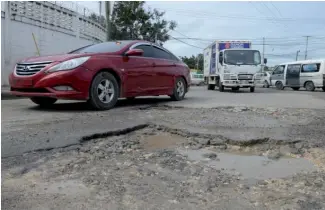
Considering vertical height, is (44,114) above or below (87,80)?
below

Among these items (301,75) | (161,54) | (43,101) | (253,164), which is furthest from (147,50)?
(301,75)

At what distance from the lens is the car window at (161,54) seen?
7.93 meters

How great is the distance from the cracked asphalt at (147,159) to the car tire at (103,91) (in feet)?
1.14

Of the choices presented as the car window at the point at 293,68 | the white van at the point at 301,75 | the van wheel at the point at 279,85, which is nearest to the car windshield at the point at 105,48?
the white van at the point at 301,75

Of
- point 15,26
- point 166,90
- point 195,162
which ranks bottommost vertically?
point 195,162

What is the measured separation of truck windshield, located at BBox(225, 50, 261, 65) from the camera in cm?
1584

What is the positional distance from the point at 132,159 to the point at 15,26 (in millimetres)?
13573

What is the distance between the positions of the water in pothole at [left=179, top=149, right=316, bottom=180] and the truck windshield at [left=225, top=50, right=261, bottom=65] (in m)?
12.5

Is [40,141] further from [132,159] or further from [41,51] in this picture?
[41,51]

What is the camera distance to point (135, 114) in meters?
5.93

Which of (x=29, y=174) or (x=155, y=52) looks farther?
(x=155, y=52)

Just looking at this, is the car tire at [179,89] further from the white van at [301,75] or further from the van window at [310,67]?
the van window at [310,67]

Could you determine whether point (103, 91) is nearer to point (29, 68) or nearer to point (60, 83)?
point (60, 83)

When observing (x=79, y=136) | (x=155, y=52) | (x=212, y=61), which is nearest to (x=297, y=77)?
(x=212, y=61)
